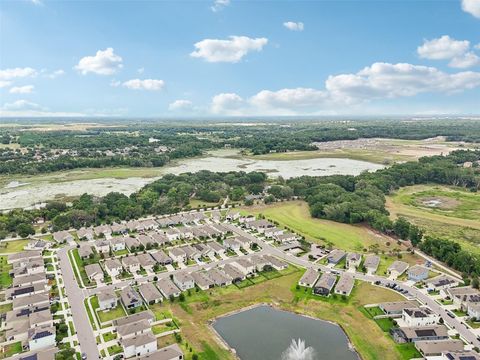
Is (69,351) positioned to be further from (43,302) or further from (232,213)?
(232,213)

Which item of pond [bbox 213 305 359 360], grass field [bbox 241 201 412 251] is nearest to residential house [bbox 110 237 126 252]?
pond [bbox 213 305 359 360]

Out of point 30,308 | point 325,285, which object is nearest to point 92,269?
point 30,308

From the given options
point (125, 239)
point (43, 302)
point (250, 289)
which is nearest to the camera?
point (43, 302)

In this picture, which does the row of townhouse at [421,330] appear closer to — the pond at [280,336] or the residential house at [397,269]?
the pond at [280,336]

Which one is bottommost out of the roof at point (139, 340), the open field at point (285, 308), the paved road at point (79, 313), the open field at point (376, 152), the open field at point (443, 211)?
the open field at point (285, 308)

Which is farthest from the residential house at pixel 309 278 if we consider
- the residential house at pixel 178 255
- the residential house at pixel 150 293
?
the residential house at pixel 150 293

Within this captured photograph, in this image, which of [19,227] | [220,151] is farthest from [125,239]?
[220,151]

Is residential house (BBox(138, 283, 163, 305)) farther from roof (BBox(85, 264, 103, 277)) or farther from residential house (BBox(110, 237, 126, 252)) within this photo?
residential house (BBox(110, 237, 126, 252))
